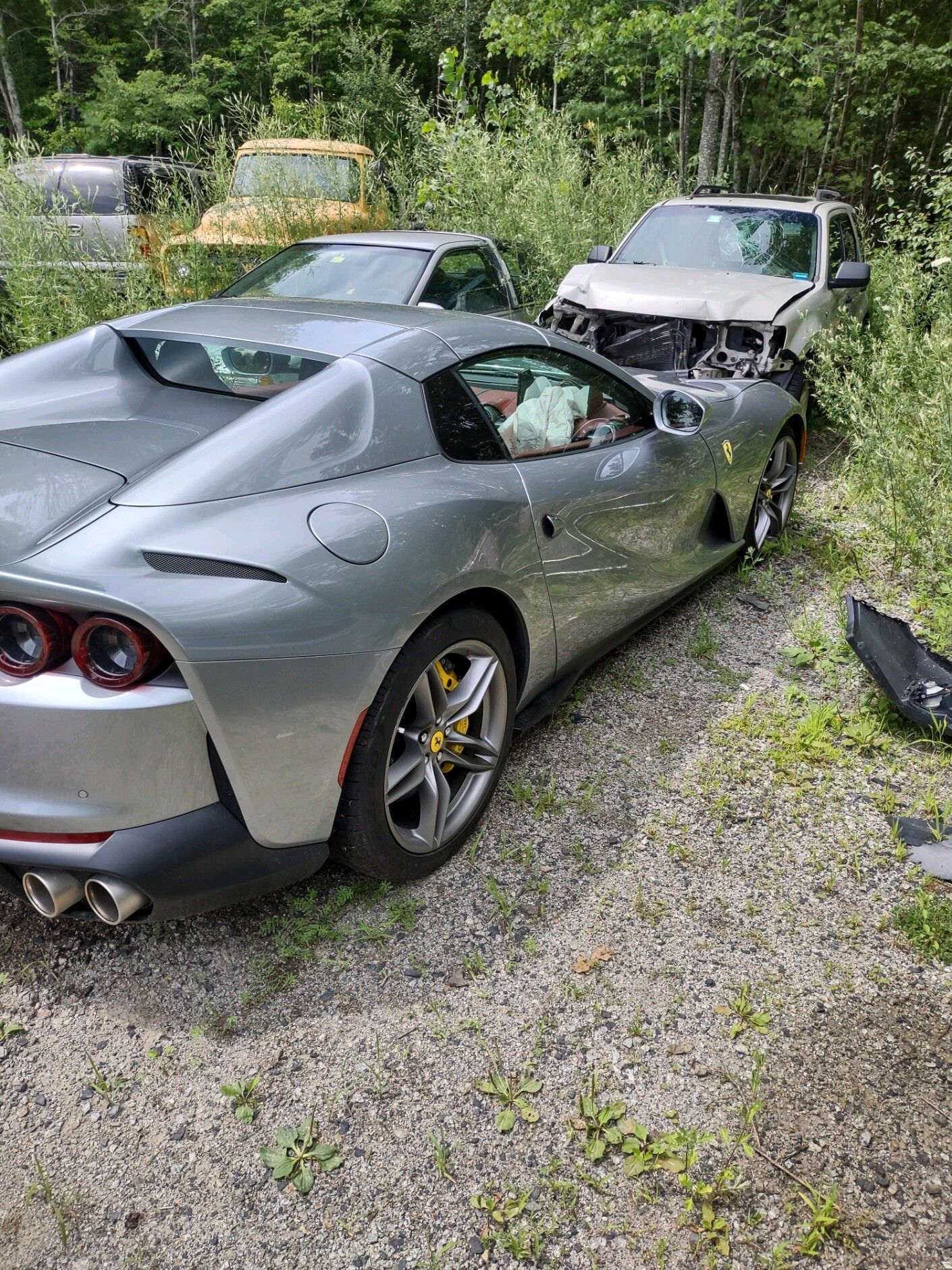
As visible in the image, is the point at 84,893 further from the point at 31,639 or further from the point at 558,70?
the point at 558,70

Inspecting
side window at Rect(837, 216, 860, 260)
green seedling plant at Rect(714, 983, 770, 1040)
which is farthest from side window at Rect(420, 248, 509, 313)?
green seedling plant at Rect(714, 983, 770, 1040)

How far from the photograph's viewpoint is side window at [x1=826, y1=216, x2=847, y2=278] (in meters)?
7.58

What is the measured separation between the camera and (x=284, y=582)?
2.16 metres

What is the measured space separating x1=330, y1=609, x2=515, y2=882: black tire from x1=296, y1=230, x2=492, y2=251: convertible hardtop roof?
16.2 ft

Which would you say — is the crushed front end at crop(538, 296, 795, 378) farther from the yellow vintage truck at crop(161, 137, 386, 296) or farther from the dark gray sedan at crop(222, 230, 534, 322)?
the yellow vintage truck at crop(161, 137, 386, 296)

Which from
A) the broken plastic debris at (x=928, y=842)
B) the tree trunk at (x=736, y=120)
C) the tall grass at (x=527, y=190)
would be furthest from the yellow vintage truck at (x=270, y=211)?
the tree trunk at (x=736, y=120)

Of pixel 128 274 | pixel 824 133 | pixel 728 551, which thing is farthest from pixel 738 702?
pixel 824 133

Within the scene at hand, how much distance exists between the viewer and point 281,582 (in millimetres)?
2158

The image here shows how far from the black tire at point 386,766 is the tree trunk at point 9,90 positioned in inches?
1171

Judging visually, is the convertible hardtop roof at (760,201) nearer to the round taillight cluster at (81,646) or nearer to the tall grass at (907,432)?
the tall grass at (907,432)

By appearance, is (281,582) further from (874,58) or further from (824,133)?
(824,133)

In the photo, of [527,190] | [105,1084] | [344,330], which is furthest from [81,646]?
[527,190]

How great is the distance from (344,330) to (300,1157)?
87.4 inches

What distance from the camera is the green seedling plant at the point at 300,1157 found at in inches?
77.5
